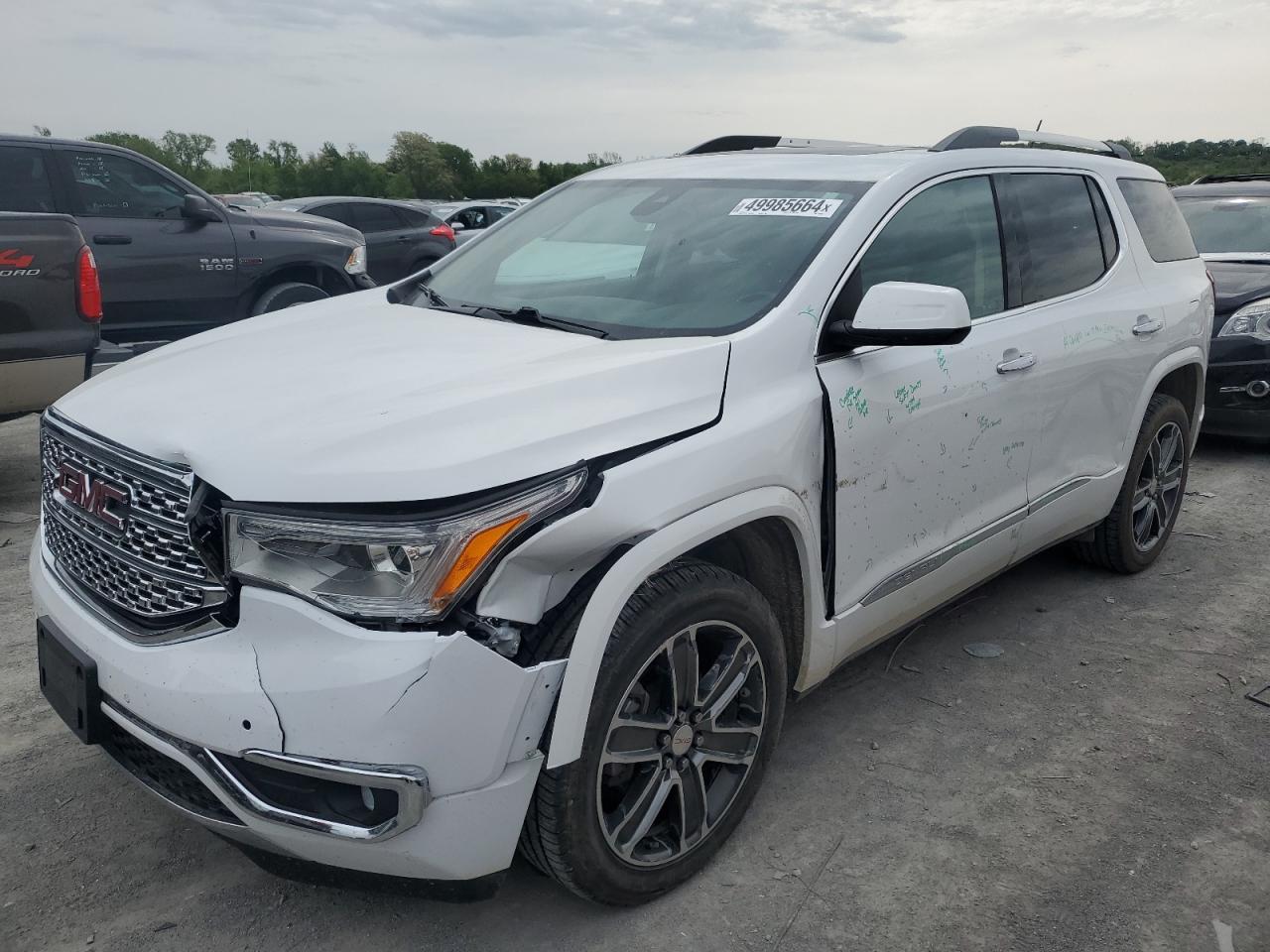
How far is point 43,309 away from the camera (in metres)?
5.29

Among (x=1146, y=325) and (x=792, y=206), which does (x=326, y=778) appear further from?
(x=1146, y=325)

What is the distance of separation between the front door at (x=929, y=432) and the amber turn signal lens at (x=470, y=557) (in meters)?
1.06

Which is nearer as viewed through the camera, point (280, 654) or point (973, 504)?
point (280, 654)

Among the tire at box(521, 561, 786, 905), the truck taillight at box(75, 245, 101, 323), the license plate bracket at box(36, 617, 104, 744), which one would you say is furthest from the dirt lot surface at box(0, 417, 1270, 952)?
the truck taillight at box(75, 245, 101, 323)

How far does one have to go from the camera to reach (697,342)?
2.72 metres

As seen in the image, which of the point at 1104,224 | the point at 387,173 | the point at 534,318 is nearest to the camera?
the point at 534,318

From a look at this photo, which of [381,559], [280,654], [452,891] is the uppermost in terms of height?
[381,559]

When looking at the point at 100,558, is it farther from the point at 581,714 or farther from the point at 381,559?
the point at 581,714

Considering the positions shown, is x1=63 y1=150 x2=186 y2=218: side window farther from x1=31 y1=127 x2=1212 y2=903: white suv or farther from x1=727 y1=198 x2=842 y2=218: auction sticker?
x1=727 y1=198 x2=842 y2=218: auction sticker

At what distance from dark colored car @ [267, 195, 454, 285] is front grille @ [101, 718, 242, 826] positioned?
11641 millimetres

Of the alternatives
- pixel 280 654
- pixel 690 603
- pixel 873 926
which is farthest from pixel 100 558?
pixel 873 926

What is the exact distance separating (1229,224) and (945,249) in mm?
5879

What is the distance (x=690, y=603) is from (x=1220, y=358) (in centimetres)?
578

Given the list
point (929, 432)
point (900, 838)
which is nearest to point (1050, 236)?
point (929, 432)
